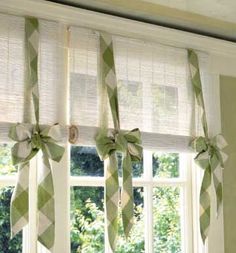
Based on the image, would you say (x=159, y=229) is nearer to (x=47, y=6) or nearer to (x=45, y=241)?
(x=45, y=241)

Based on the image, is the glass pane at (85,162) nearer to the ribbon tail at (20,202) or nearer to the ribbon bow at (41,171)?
the ribbon bow at (41,171)

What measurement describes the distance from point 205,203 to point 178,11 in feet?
3.88

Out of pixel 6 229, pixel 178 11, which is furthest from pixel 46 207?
pixel 178 11

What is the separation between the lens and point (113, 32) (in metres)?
3.04

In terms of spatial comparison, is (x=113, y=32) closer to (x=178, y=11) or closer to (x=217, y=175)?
(x=178, y=11)

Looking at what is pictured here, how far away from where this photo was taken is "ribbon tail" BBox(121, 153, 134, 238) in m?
2.93

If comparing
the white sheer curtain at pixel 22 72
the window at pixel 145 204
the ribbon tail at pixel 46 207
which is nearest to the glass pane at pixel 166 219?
the window at pixel 145 204

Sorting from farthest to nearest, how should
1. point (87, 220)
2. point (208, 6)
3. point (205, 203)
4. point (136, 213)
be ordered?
1. point (205, 203)
2. point (136, 213)
3. point (208, 6)
4. point (87, 220)

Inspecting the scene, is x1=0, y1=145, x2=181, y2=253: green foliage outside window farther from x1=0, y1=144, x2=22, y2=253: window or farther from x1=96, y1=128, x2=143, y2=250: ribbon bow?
x1=96, y1=128, x2=143, y2=250: ribbon bow

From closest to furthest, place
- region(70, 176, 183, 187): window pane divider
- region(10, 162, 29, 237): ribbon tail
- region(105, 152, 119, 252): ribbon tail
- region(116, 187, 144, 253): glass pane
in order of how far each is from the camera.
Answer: region(10, 162, 29, 237): ribbon tail → region(105, 152, 119, 252): ribbon tail → region(70, 176, 183, 187): window pane divider → region(116, 187, 144, 253): glass pane

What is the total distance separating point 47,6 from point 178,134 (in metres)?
1.10

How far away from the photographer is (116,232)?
2875 mm

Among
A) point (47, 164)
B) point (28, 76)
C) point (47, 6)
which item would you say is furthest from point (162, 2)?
point (47, 164)

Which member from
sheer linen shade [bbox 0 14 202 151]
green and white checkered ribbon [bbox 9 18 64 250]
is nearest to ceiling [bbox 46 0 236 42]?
sheer linen shade [bbox 0 14 202 151]
